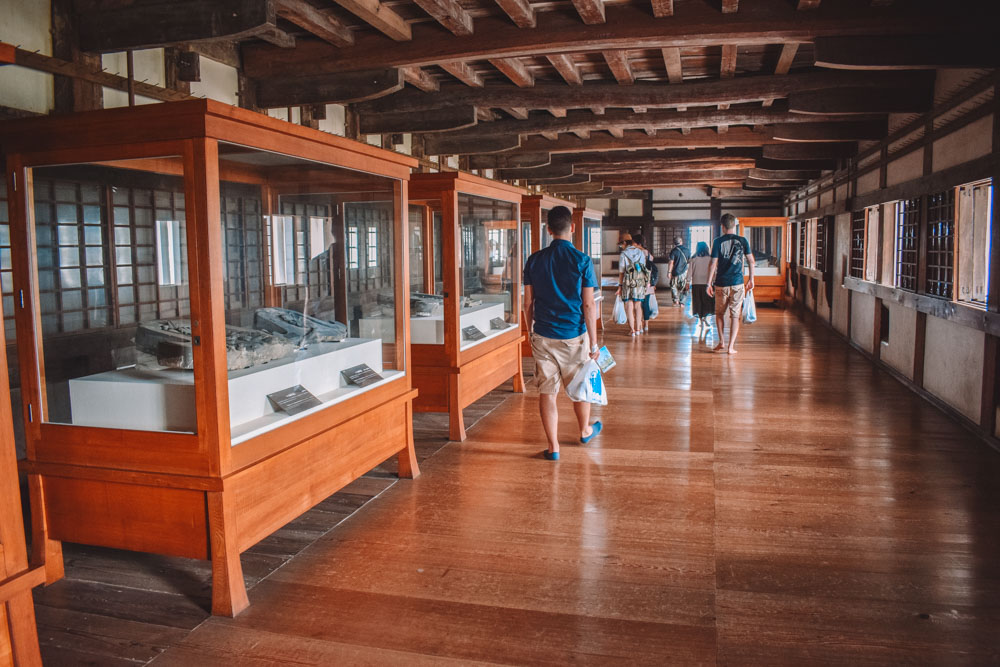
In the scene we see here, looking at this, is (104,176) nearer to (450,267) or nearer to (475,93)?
(450,267)

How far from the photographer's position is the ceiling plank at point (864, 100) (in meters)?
6.42

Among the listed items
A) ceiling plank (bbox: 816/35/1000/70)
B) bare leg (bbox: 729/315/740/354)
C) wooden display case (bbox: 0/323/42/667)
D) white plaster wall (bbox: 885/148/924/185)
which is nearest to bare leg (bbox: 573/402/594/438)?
ceiling plank (bbox: 816/35/1000/70)

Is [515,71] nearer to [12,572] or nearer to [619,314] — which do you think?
[12,572]

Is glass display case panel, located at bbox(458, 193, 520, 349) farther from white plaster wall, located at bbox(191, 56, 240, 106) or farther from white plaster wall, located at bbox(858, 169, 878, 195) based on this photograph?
Result: white plaster wall, located at bbox(858, 169, 878, 195)

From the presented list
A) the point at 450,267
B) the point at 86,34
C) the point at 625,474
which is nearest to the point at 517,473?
the point at 625,474

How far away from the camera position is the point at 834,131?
8211 millimetres

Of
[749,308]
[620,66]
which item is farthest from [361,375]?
[749,308]

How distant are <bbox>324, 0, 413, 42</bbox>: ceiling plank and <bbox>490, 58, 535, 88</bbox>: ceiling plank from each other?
1.03 metres

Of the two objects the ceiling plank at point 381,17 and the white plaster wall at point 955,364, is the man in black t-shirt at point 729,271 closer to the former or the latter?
the white plaster wall at point 955,364

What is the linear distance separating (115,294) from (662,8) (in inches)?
136

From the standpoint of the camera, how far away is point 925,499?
4012 millimetres

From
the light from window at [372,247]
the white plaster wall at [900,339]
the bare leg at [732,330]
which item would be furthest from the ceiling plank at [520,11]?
the bare leg at [732,330]

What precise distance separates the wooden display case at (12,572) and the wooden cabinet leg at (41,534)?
934 mm

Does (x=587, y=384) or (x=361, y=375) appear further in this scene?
(x=587, y=384)
